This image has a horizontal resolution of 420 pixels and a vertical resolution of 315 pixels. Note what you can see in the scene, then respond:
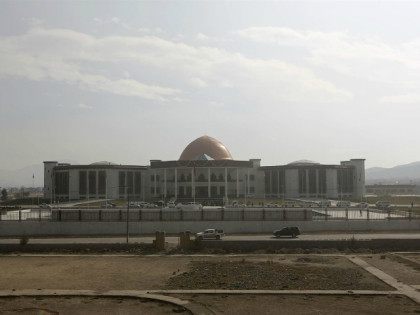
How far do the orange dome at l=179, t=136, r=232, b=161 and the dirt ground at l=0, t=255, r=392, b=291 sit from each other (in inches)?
2563

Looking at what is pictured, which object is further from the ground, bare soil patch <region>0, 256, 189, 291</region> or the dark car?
the dark car

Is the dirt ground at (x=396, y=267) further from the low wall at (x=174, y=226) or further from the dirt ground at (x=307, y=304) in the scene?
the low wall at (x=174, y=226)

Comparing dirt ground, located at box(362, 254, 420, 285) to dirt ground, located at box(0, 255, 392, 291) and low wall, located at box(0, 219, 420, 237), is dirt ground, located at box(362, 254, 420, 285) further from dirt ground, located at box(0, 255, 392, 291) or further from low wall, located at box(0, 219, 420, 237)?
low wall, located at box(0, 219, 420, 237)

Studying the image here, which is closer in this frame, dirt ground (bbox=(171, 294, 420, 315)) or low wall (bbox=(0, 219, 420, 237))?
dirt ground (bbox=(171, 294, 420, 315))

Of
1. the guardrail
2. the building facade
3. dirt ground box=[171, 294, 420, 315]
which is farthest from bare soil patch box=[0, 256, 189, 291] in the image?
the building facade

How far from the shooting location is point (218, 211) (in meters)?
51.8

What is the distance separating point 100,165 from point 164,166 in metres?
12.6

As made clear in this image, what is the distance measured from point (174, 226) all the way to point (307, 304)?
29.6 m

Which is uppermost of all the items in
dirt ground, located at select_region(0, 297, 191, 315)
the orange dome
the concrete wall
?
the orange dome

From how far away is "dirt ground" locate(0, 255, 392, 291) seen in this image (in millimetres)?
26000

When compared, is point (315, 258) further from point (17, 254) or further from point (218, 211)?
point (17, 254)

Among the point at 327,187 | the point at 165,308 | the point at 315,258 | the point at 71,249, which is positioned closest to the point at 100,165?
the point at 327,187

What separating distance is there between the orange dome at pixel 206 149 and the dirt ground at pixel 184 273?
6509cm

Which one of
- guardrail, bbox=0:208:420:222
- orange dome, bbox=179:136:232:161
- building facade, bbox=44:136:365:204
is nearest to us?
guardrail, bbox=0:208:420:222
